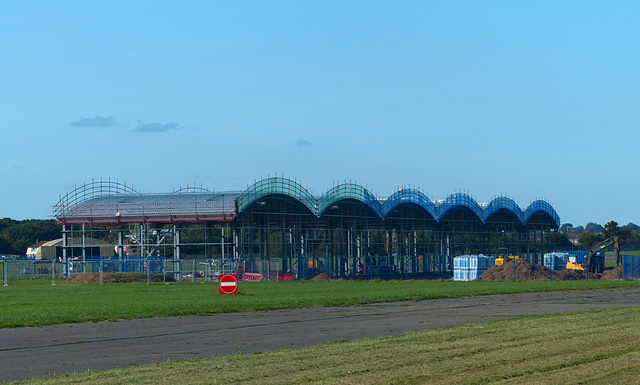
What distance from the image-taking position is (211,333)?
1981cm

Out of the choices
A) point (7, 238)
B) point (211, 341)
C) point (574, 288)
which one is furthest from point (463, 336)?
point (7, 238)

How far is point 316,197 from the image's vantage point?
264ft

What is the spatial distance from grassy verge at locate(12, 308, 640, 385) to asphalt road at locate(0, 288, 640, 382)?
138 centimetres

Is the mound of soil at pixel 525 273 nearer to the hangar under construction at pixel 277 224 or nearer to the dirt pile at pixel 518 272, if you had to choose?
the dirt pile at pixel 518 272

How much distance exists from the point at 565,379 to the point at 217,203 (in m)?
60.3

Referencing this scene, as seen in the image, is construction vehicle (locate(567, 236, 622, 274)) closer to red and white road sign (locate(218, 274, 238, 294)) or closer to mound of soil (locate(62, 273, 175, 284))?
mound of soil (locate(62, 273, 175, 284))

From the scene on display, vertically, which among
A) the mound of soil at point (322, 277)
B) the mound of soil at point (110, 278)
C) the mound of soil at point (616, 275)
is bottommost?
the mound of soil at point (616, 275)

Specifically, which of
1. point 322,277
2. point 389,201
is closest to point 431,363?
point 322,277

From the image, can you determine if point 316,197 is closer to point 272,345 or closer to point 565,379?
point 272,345

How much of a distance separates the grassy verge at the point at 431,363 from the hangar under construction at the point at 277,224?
157 feet

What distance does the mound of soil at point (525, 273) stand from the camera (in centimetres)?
6519

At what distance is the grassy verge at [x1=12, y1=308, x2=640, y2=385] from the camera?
11961 millimetres

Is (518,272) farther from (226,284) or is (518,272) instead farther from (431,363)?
(431,363)

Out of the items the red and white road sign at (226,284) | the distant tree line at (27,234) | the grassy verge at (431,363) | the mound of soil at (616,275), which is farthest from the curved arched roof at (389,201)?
the distant tree line at (27,234)
